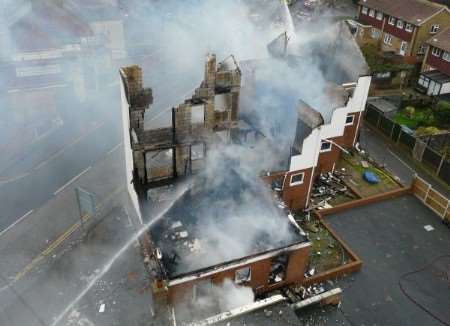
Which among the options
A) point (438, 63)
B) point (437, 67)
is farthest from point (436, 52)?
point (437, 67)

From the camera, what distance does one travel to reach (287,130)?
20.7 m

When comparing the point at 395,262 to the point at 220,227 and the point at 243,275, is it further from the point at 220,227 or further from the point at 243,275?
the point at 220,227

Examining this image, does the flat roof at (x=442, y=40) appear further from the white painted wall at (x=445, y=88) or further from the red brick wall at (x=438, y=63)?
the white painted wall at (x=445, y=88)

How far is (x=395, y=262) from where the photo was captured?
17.2 metres

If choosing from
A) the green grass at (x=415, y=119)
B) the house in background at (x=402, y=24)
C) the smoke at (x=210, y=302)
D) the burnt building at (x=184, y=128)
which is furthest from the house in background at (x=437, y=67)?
the smoke at (x=210, y=302)

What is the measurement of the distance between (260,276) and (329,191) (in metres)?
8.73

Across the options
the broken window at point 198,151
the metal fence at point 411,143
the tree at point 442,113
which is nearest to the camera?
the broken window at point 198,151

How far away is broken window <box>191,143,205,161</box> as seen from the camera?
1768cm

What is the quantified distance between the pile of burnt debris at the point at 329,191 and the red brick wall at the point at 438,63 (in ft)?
62.9

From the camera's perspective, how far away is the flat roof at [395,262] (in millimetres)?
15391

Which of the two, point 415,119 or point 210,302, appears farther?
point 415,119

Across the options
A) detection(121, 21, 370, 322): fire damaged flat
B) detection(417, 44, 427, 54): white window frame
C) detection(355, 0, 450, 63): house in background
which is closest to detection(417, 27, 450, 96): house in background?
detection(355, 0, 450, 63): house in background

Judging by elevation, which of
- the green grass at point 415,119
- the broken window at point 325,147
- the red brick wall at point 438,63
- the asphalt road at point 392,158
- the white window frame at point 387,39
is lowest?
the asphalt road at point 392,158

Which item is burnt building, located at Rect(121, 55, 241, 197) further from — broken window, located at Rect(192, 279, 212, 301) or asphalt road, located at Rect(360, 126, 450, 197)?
asphalt road, located at Rect(360, 126, 450, 197)
